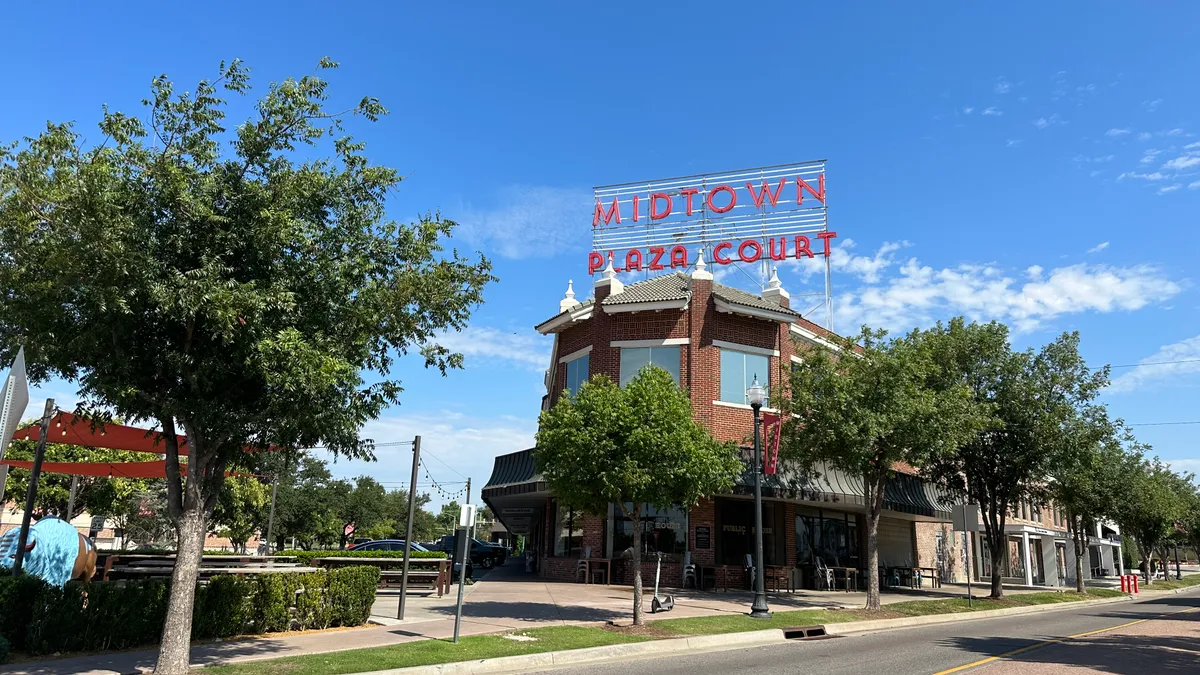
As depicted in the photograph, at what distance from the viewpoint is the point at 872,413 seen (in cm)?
1938

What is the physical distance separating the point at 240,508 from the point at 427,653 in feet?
107

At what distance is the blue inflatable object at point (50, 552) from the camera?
46.0ft

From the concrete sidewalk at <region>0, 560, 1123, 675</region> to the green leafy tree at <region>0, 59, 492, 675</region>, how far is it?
1.84 meters

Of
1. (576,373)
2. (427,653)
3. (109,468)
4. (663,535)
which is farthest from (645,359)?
(427,653)

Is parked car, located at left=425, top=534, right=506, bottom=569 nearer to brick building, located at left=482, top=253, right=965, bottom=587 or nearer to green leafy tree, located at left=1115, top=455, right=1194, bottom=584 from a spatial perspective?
brick building, located at left=482, top=253, right=965, bottom=587

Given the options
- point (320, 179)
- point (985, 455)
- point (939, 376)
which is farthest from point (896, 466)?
point (320, 179)

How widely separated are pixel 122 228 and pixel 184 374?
6.84 feet

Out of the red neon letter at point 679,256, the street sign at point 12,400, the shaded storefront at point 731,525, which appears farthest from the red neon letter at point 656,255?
the street sign at point 12,400

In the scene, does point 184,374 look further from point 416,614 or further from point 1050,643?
point 1050,643

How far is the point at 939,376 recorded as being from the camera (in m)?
24.6

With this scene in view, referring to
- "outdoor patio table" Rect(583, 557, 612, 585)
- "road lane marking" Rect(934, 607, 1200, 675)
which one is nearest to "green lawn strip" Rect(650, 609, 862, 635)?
"road lane marking" Rect(934, 607, 1200, 675)

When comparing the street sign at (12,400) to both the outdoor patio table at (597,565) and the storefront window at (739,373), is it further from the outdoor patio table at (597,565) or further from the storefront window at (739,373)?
the storefront window at (739,373)

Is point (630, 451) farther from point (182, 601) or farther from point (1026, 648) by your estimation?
point (182, 601)

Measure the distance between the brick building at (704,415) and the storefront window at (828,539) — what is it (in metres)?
0.06
